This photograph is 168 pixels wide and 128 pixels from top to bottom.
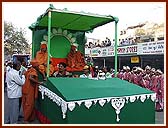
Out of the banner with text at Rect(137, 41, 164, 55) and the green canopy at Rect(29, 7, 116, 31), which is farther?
the banner with text at Rect(137, 41, 164, 55)

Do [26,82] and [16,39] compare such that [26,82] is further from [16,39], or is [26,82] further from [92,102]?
[16,39]

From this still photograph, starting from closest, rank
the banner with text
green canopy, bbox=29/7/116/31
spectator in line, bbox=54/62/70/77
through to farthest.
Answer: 1. green canopy, bbox=29/7/116/31
2. spectator in line, bbox=54/62/70/77
3. the banner with text

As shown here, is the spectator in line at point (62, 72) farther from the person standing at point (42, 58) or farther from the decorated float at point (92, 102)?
the decorated float at point (92, 102)

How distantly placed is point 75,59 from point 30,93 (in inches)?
98.8

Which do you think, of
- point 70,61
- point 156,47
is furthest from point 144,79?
point 156,47

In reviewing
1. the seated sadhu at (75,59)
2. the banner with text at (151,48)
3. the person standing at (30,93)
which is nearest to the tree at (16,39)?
the banner with text at (151,48)

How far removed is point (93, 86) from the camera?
5004 mm

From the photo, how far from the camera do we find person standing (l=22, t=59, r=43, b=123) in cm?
605

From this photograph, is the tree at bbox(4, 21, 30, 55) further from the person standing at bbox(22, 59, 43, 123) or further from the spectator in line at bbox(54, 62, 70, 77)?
the person standing at bbox(22, 59, 43, 123)

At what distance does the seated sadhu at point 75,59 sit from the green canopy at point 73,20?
715 mm

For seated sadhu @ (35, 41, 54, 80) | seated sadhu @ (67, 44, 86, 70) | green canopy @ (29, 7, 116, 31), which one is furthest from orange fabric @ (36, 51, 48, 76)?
seated sadhu @ (67, 44, 86, 70)

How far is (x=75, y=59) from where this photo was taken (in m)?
8.28

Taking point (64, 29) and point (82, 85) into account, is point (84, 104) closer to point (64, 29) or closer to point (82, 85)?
point (82, 85)

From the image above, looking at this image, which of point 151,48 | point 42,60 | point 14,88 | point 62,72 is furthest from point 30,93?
point 151,48
